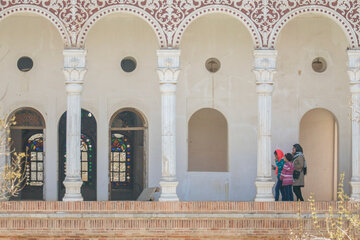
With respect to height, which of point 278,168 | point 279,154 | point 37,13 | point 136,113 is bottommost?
point 278,168

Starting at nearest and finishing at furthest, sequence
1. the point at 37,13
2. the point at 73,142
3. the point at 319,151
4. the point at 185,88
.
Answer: the point at 37,13
the point at 73,142
the point at 185,88
the point at 319,151

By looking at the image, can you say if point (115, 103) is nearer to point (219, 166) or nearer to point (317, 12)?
point (219, 166)

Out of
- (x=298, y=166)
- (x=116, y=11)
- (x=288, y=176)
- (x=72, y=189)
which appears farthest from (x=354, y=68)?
(x=72, y=189)

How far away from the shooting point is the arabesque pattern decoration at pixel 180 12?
16.2 m

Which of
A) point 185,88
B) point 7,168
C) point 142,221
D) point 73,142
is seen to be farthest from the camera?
point 185,88

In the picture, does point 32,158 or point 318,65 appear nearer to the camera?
point 318,65

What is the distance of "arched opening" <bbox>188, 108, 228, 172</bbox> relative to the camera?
19.9 meters

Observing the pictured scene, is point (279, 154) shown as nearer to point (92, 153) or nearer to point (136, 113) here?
point (136, 113)

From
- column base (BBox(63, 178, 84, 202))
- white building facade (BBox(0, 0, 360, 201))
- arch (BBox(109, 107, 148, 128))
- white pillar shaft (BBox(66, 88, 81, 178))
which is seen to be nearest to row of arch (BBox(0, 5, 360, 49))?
white pillar shaft (BBox(66, 88, 81, 178))

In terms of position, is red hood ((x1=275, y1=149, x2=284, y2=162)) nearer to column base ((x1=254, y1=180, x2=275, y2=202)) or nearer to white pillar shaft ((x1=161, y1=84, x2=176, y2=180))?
column base ((x1=254, y1=180, x2=275, y2=202))

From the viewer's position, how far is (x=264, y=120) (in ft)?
54.4

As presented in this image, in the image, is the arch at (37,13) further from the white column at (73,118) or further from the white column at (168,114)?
the white column at (168,114)

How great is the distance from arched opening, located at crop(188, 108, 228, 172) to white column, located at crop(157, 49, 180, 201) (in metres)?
3.38

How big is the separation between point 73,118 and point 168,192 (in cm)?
228
